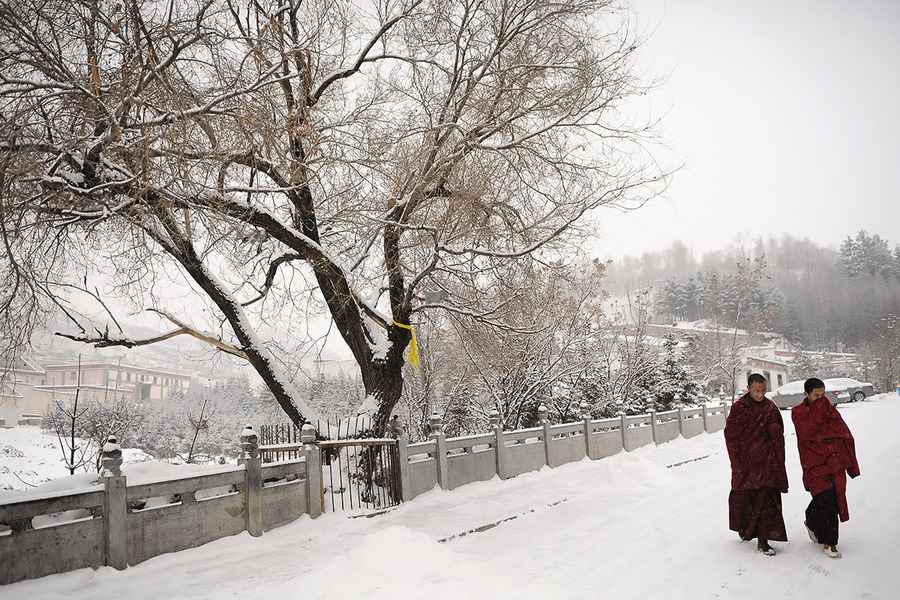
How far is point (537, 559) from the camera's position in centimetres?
620

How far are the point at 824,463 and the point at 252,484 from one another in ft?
22.3

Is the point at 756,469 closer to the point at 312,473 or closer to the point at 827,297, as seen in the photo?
the point at 312,473

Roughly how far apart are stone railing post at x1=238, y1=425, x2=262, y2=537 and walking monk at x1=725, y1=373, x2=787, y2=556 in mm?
5831

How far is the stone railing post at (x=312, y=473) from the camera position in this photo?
9000mm

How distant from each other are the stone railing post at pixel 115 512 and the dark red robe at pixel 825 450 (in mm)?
7062

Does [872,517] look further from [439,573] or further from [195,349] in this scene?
[195,349]

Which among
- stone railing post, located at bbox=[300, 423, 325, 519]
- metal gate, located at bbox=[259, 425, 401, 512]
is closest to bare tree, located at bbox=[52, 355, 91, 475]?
metal gate, located at bbox=[259, 425, 401, 512]

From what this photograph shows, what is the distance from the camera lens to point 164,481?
6.80 meters

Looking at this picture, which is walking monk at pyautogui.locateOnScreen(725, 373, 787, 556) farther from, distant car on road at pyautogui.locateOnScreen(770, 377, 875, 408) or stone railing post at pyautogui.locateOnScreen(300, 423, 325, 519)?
distant car on road at pyautogui.locateOnScreen(770, 377, 875, 408)

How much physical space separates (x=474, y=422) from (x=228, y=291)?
44.6 feet

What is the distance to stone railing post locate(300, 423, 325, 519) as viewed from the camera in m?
9.00

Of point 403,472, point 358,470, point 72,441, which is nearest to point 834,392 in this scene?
point 403,472

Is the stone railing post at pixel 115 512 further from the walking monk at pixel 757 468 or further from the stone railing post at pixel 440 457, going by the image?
the walking monk at pixel 757 468

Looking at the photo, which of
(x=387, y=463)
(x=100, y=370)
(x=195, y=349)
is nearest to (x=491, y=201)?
(x=387, y=463)
